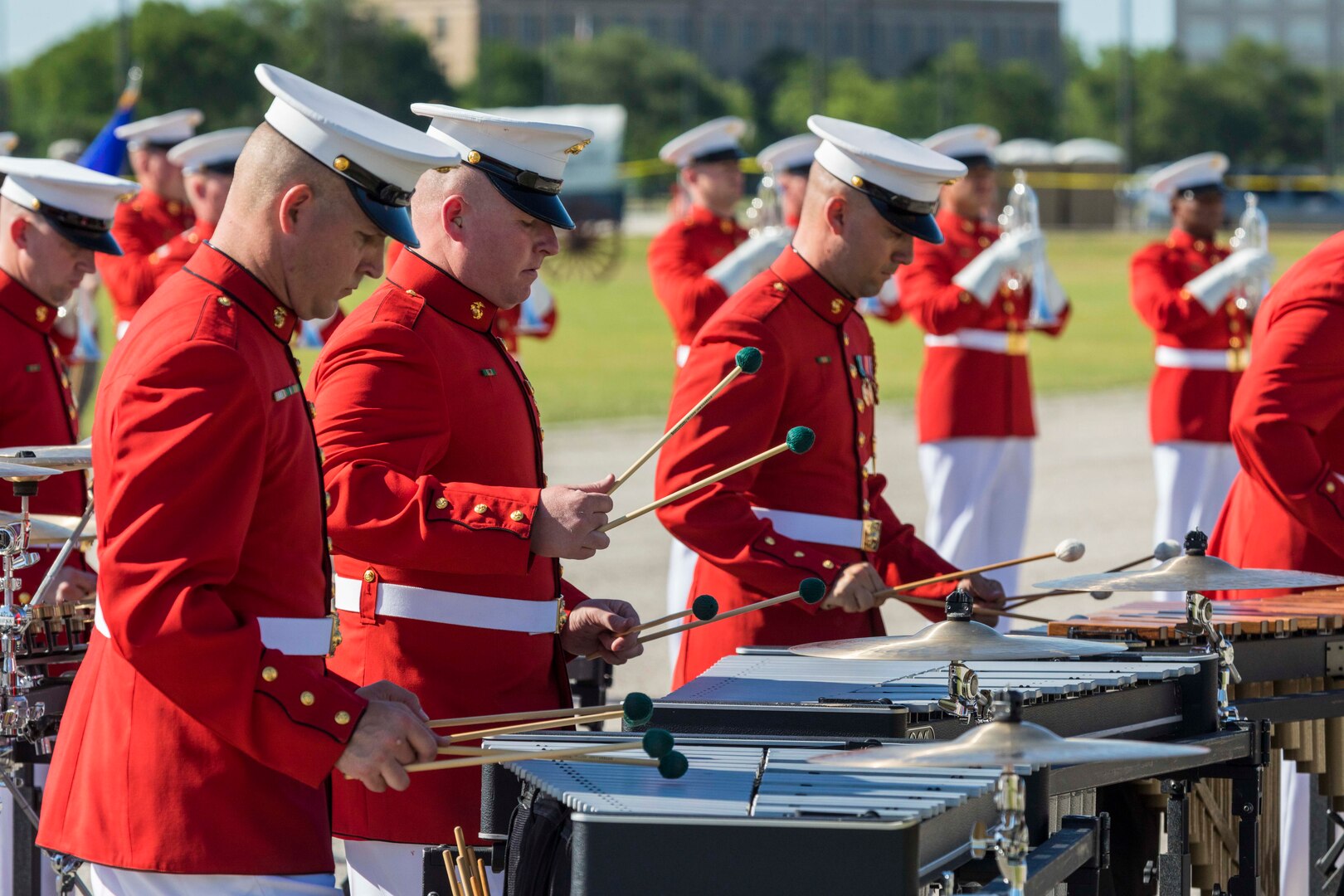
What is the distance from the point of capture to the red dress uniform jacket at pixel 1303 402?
4902 millimetres

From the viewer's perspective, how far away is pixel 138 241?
32.8 ft

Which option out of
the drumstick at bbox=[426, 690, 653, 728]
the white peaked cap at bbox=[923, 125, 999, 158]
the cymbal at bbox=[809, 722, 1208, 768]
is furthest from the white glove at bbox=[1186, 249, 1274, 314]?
the cymbal at bbox=[809, 722, 1208, 768]

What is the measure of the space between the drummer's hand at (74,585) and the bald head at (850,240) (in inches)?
77.3

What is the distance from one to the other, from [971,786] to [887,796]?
0.49ft

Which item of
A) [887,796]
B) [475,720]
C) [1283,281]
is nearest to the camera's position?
[887,796]

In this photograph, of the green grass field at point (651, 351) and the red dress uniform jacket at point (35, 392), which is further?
the green grass field at point (651, 351)

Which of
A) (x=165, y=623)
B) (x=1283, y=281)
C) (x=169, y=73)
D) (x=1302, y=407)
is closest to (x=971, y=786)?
(x=165, y=623)

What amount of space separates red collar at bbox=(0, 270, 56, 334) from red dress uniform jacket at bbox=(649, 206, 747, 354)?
3971 mm

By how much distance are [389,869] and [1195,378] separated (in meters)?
6.21

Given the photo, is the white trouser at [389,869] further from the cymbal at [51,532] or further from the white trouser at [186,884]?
the cymbal at [51,532]

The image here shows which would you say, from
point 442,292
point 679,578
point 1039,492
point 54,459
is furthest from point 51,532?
point 1039,492

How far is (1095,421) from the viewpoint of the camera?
719 inches

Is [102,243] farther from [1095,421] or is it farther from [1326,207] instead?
[1326,207]

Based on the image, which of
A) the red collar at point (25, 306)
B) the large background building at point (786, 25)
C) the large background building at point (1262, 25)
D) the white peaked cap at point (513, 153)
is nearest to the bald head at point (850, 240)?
the white peaked cap at point (513, 153)
